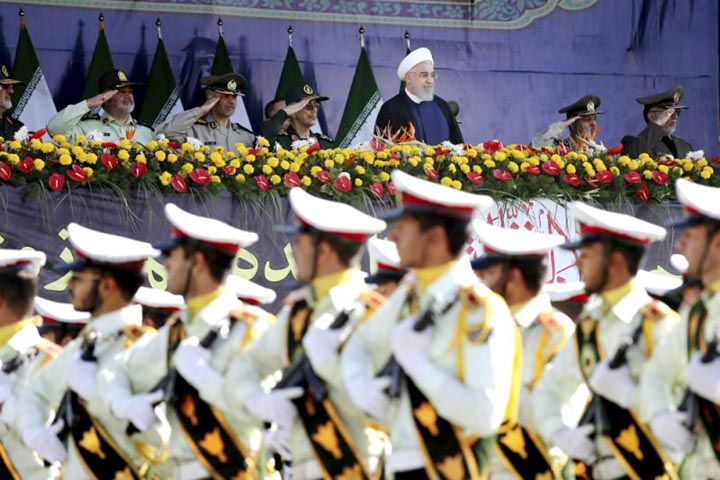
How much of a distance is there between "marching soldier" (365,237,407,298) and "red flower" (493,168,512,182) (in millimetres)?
2459

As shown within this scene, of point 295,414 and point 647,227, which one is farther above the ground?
point 647,227

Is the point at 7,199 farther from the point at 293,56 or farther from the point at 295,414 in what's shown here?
the point at 293,56

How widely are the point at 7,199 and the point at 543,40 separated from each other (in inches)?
271

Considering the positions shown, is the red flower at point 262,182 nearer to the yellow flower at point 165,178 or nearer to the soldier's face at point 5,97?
the yellow flower at point 165,178

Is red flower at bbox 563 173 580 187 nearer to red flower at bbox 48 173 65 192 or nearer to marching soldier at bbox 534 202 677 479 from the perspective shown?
red flower at bbox 48 173 65 192

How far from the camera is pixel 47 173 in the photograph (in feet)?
29.9

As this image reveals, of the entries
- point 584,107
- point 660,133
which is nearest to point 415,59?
point 584,107

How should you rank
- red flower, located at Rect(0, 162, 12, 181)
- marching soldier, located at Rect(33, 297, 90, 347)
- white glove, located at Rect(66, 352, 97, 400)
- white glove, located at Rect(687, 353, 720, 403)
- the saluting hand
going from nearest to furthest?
white glove, located at Rect(687, 353, 720, 403) < white glove, located at Rect(66, 352, 97, 400) < marching soldier, located at Rect(33, 297, 90, 347) < red flower, located at Rect(0, 162, 12, 181) < the saluting hand

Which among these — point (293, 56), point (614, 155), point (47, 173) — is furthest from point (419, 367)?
point (293, 56)

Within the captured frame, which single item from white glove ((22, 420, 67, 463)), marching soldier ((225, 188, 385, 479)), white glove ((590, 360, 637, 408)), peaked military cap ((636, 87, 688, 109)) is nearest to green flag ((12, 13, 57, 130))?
peaked military cap ((636, 87, 688, 109))

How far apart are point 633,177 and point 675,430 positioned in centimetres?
461

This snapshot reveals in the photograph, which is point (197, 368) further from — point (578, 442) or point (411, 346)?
point (578, 442)

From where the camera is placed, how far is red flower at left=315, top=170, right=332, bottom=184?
31.1ft

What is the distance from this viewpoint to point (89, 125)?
11.7 meters
